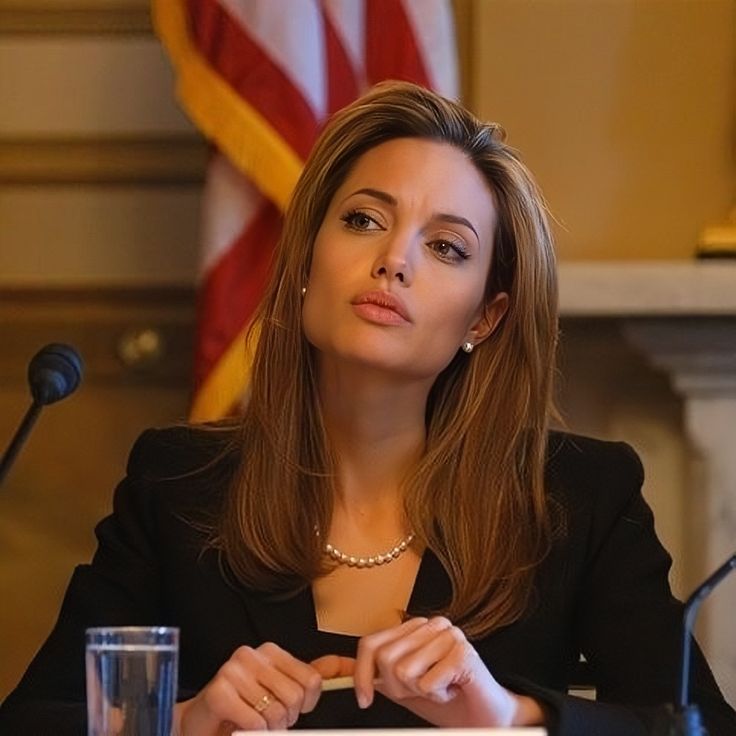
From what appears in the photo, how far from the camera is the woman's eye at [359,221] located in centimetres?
178

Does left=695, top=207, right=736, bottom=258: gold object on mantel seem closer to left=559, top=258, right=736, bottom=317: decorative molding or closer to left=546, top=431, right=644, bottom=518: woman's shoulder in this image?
left=559, top=258, right=736, bottom=317: decorative molding

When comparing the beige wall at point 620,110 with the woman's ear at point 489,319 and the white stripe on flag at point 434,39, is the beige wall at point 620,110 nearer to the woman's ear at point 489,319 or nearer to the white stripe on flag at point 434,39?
the white stripe on flag at point 434,39

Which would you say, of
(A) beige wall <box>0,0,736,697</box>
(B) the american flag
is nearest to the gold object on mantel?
(A) beige wall <box>0,0,736,697</box>

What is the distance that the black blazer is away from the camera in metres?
1.67

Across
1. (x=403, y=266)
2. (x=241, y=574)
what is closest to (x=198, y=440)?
(x=241, y=574)

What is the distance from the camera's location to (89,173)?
113 inches

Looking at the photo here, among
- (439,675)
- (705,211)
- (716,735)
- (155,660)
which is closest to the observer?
(155,660)

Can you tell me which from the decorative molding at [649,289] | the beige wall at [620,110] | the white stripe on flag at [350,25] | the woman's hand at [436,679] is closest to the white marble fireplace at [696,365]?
the decorative molding at [649,289]

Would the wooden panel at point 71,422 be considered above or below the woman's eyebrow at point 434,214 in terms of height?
below

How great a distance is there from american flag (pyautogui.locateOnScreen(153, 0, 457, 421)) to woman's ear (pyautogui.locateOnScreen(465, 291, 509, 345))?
25.1 inches

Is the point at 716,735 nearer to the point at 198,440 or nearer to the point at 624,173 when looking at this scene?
the point at 198,440

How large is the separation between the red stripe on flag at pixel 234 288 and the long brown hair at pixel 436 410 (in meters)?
0.59

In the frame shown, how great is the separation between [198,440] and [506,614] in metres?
0.45

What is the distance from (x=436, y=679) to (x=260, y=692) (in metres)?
0.15
